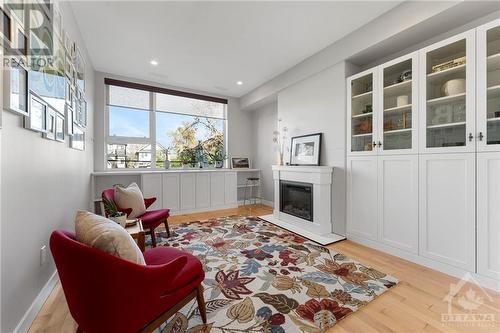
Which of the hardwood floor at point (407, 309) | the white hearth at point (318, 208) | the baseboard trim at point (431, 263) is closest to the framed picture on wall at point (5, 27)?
the hardwood floor at point (407, 309)

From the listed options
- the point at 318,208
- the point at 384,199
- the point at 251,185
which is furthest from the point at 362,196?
the point at 251,185

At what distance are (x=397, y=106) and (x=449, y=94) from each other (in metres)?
0.49

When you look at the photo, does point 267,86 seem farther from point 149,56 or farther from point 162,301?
point 162,301

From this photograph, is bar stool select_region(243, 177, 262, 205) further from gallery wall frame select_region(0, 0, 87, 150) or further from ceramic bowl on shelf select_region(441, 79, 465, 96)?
ceramic bowl on shelf select_region(441, 79, 465, 96)

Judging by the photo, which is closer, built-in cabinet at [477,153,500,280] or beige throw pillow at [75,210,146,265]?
beige throw pillow at [75,210,146,265]

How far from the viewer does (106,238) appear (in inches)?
43.1

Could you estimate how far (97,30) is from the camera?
2.87 meters

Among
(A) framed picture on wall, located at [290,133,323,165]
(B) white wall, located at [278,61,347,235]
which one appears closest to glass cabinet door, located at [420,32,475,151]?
(B) white wall, located at [278,61,347,235]

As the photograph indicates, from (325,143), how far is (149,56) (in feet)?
10.7

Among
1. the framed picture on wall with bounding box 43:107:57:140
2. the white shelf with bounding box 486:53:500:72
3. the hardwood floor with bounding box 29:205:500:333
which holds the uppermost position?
the white shelf with bounding box 486:53:500:72

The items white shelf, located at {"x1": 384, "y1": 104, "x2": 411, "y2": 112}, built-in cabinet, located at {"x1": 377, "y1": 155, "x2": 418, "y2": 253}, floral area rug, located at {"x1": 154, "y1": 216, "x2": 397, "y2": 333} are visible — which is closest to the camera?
floral area rug, located at {"x1": 154, "y1": 216, "x2": 397, "y2": 333}

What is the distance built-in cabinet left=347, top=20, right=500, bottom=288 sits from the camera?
6.37ft

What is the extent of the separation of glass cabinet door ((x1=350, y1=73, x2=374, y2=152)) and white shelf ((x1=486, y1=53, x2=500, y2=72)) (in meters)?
1.05

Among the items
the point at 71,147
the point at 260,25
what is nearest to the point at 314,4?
the point at 260,25
